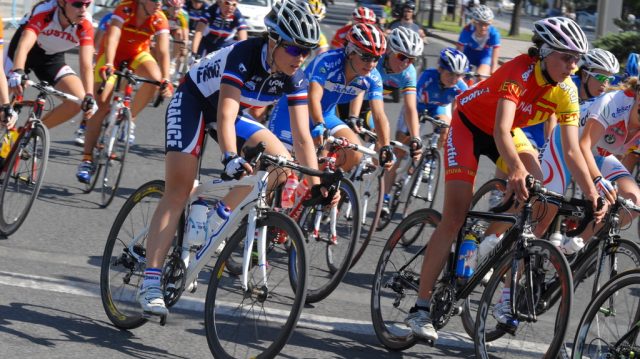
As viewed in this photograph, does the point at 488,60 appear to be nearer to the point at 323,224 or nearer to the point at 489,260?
the point at 323,224

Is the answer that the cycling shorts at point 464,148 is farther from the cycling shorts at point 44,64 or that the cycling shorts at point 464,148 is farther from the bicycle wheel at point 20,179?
the cycling shorts at point 44,64

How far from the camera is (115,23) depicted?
10.2 m

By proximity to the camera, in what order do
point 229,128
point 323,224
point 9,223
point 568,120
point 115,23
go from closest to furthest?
point 229,128, point 568,120, point 323,224, point 9,223, point 115,23

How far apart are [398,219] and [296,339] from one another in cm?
451

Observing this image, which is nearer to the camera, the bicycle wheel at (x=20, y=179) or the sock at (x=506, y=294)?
the sock at (x=506, y=294)

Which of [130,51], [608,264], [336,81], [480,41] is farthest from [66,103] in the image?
[480,41]

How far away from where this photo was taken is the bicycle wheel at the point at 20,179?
323 inches

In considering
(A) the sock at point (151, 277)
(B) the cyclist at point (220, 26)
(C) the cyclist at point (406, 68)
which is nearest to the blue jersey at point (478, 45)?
(B) the cyclist at point (220, 26)

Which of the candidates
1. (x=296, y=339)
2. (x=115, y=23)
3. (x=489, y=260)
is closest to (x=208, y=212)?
(x=296, y=339)

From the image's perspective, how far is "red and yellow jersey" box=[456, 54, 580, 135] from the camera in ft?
20.0

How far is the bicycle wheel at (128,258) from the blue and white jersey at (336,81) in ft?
7.98

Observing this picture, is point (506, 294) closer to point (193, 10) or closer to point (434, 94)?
point (434, 94)

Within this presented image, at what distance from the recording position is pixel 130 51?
10.5 metres

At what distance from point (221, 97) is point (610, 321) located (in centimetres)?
237
